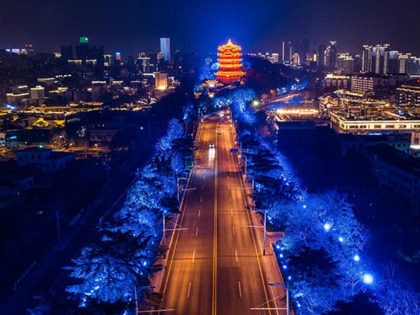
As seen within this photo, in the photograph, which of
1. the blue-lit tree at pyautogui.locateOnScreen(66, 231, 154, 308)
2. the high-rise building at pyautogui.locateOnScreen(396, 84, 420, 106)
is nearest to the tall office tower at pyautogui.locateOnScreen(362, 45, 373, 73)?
the high-rise building at pyautogui.locateOnScreen(396, 84, 420, 106)

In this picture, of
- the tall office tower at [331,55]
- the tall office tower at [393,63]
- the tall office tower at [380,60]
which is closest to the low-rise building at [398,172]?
the tall office tower at [393,63]

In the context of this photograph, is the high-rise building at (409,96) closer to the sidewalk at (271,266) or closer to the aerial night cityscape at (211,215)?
the aerial night cityscape at (211,215)

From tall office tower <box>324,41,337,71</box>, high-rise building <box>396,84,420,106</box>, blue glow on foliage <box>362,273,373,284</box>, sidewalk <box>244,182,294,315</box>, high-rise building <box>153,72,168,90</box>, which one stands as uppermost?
tall office tower <box>324,41,337,71</box>

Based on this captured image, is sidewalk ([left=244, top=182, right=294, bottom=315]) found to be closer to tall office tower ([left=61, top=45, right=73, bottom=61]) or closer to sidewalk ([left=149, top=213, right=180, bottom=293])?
sidewalk ([left=149, top=213, right=180, bottom=293])

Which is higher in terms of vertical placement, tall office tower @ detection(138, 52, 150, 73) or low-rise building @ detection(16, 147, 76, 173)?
tall office tower @ detection(138, 52, 150, 73)

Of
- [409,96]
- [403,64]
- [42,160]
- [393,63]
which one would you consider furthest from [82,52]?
[42,160]
